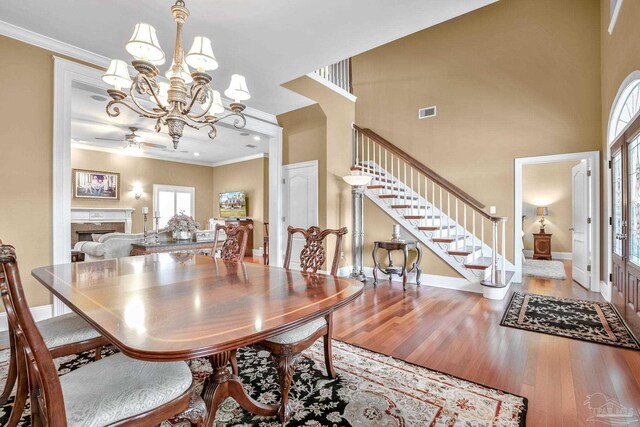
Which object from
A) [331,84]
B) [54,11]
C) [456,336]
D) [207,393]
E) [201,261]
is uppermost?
[331,84]

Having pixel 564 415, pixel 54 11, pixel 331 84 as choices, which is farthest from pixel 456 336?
pixel 54 11

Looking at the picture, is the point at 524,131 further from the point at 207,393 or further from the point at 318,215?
the point at 207,393

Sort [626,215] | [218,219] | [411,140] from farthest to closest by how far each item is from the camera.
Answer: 1. [218,219]
2. [411,140]
3. [626,215]

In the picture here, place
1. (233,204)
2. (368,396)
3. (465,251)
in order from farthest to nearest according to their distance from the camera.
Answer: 1. (233,204)
2. (465,251)
3. (368,396)

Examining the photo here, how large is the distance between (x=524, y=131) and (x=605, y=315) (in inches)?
110

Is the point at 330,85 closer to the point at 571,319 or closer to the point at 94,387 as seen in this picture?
the point at 571,319

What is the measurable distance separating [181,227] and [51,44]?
2.38 meters

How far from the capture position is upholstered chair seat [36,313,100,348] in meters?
1.48

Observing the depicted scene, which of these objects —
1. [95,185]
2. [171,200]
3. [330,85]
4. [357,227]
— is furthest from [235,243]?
[171,200]

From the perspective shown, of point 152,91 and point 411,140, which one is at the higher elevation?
point 411,140

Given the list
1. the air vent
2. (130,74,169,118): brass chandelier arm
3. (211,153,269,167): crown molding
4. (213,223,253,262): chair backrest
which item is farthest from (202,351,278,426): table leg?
(211,153,269,167): crown molding

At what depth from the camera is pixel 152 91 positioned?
6.93 ft

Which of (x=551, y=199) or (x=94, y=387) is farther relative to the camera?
(x=551, y=199)

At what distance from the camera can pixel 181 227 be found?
4258mm
